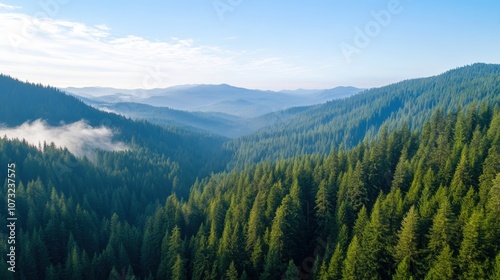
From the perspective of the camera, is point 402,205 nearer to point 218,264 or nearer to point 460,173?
point 460,173

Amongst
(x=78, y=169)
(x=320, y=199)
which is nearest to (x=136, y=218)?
(x=78, y=169)

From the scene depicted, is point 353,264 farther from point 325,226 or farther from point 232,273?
point 232,273

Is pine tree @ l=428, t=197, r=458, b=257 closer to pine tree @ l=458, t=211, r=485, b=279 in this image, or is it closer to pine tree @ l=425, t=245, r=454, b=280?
pine tree @ l=425, t=245, r=454, b=280

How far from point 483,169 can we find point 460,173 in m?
3.24

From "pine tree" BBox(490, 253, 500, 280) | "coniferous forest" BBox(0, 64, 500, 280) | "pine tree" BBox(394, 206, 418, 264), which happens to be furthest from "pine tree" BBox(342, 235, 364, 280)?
"pine tree" BBox(490, 253, 500, 280)

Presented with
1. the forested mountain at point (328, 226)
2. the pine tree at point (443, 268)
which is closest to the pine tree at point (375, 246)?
the forested mountain at point (328, 226)

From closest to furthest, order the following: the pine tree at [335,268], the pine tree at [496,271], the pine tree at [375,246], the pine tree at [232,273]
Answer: the pine tree at [496,271], the pine tree at [375,246], the pine tree at [335,268], the pine tree at [232,273]

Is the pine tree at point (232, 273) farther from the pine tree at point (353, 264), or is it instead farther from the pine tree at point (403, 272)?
the pine tree at point (403, 272)

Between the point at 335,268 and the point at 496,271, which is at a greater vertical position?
→ the point at 496,271

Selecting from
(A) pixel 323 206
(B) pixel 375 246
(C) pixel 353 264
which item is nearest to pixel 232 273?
(C) pixel 353 264

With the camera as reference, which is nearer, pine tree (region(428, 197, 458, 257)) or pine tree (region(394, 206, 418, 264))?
pine tree (region(428, 197, 458, 257))

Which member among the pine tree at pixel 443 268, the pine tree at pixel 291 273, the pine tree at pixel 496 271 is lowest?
the pine tree at pixel 291 273

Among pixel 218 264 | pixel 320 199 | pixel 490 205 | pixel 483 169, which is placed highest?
pixel 483 169

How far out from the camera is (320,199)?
6047 cm
